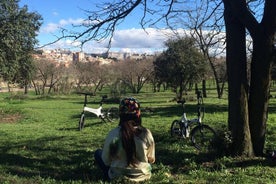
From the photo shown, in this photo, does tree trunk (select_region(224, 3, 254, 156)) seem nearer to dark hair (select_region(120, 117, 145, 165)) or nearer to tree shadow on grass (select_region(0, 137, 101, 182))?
tree shadow on grass (select_region(0, 137, 101, 182))

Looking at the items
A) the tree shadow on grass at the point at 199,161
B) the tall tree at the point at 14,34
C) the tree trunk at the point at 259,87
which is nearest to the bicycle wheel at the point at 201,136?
the tree shadow on grass at the point at 199,161

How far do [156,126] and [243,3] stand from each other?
7.60 metres

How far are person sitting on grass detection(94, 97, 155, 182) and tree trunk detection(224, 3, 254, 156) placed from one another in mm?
2658

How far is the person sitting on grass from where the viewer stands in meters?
4.94

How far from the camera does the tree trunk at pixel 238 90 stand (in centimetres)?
728

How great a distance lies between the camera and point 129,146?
495 centimetres

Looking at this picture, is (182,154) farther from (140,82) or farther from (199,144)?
(140,82)

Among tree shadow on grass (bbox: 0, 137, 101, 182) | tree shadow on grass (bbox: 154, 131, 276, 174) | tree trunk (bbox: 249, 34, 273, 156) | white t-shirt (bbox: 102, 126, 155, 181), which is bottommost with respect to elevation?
tree shadow on grass (bbox: 0, 137, 101, 182)

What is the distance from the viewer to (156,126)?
1427cm

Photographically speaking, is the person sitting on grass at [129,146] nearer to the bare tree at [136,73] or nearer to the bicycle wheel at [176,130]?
the bicycle wheel at [176,130]

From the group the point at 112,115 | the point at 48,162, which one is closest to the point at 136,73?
the point at 112,115

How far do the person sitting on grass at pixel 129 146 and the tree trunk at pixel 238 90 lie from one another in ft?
8.72

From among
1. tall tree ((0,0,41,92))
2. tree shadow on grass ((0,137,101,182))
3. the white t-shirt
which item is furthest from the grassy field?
tall tree ((0,0,41,92))

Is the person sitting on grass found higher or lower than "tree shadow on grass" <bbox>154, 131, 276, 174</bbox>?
higher
